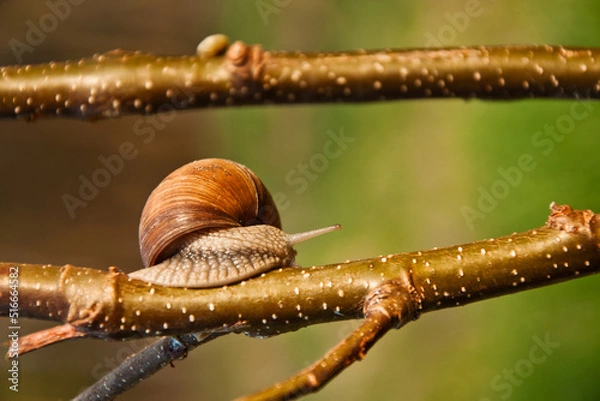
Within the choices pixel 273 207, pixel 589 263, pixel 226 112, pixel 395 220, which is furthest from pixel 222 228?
pixel 226 112

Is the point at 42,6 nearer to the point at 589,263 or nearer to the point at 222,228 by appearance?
the point at 222,228

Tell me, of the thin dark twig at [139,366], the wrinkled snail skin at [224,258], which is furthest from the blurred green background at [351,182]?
the thin dark twig at [139,366]

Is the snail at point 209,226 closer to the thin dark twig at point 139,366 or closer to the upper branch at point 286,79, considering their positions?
the thin dark twig at point 139,366

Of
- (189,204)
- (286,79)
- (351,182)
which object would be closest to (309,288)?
(286,79)

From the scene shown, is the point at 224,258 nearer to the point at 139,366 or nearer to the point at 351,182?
the point at 139,366

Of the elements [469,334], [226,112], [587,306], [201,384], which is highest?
[226,112]

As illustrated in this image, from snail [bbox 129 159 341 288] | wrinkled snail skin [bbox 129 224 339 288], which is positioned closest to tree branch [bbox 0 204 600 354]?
wrinkled snail skin [bbox 129 224 339 288]

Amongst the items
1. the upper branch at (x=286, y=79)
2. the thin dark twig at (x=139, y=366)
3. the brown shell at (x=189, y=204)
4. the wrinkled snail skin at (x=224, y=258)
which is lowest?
the thin dark twig at (x=139, y=366)
